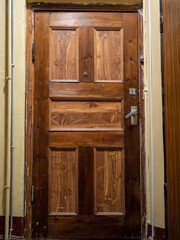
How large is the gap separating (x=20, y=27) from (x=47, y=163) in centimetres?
106

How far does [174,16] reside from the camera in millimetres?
1369

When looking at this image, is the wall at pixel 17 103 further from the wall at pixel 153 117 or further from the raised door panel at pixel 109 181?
the wall at pixel 153 117

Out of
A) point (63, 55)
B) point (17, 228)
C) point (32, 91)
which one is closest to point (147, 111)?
point (63, 55)

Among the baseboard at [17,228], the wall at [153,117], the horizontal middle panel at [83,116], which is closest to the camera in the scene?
the wall at [153,117]

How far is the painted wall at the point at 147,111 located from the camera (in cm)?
190

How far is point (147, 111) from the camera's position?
205 centimetres

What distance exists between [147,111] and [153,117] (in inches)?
3.5

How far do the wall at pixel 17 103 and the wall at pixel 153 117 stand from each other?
93cm

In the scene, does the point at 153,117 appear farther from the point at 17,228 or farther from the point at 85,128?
the point at 17,228

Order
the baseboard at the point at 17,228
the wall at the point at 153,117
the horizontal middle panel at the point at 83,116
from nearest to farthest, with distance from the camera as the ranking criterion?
the wall at the point at 153,117, the baseboard at the point at 17,228, the horizontal middle panel at the point at 83,116

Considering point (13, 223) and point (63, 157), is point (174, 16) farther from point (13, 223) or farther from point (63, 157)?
point (13, 223)

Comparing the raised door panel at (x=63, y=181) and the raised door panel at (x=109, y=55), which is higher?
the raised door panel at (x=109, y=55)

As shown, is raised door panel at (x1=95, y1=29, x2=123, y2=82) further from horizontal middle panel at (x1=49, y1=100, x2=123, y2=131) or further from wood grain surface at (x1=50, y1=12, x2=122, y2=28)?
horizontal middle panel at (x1=49, y1=100, x2=123, y2=131)

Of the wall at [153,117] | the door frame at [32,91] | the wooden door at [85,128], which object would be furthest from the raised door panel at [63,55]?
the wall at [153,117]
